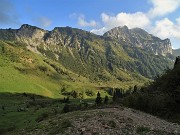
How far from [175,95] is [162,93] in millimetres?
2505

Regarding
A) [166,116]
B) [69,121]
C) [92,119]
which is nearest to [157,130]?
[92,119]

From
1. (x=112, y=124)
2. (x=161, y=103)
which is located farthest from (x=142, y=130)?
(x=161, y=103)

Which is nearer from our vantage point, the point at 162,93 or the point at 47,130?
the point at 47,130

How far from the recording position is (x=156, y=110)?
152ft

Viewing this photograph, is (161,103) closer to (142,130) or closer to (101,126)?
(142,130)

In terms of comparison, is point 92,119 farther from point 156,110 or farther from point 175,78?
point 175,78

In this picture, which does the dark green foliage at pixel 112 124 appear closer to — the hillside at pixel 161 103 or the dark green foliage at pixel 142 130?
the dark green foliage at pixel 142 130

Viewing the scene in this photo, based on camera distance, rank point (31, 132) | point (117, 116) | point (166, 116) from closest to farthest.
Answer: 1. point (31, 132)
2. point (117, 116)
3. point (166, 116)

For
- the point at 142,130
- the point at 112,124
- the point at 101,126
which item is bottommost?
the point at 142,130

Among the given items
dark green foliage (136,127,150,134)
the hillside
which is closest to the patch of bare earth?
dark green foliage (136,127,150,134)

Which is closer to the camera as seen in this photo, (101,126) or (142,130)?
(101,126)

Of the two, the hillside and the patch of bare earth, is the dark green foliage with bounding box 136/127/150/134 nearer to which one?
the patch of bare earth

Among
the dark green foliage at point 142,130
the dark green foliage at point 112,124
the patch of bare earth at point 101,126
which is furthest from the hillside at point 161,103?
the dark green foliage at point 112,124

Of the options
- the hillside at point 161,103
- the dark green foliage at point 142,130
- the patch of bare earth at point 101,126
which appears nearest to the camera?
the patch of bare earth at point 101,126
